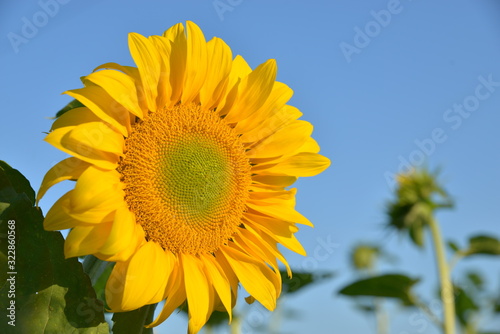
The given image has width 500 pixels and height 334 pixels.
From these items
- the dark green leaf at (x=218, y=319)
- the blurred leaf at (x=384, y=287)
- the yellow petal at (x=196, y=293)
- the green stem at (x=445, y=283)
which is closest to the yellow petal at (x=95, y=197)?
the yellow petal at (x=196, y=293)

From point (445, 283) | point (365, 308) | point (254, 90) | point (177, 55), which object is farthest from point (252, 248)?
point (365, 308)

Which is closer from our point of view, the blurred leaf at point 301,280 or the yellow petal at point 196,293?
the yellow petal at point 196,293

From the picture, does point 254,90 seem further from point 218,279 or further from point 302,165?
point 218,279

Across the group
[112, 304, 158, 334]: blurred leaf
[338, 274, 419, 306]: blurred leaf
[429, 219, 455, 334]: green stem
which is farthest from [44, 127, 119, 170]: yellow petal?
[429, 219, 455, 334]: green stem

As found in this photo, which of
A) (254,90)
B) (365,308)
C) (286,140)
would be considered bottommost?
(365,308)

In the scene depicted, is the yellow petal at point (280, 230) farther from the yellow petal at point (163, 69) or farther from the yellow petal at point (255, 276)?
the yellow petal at point (163, 69)
